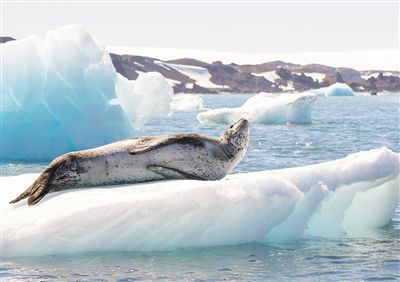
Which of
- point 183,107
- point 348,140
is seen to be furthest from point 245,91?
point 348,140

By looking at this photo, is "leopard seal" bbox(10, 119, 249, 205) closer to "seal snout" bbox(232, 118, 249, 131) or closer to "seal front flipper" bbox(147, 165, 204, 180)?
"seal front flipper" bbox(147, 165, 204, 180)

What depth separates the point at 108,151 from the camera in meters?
7.75

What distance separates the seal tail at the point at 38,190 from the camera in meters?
7.30

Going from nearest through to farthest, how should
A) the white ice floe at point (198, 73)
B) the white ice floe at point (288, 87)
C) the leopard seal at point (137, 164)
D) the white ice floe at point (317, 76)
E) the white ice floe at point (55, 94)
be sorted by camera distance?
the leopard seal at point (137, 164) → the white ice floe at point (55, 94) → the white ice floe at point (198, 73) → the white ice floe at point (288, 87) → the white ice floe at point (317, 76)

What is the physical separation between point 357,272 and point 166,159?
249 cm

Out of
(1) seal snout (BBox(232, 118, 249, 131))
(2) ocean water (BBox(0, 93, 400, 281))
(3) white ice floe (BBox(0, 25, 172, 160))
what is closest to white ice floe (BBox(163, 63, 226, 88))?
(3) white ice floe (BBox(0, 25, 172, 160))

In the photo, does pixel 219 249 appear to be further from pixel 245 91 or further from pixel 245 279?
pixel 245 91

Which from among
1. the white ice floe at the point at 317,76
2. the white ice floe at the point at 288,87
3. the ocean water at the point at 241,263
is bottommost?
the white ice floe at the point at 288,87

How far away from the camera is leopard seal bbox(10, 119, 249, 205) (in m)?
7.55

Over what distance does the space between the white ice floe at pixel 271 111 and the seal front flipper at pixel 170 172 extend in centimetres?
2141

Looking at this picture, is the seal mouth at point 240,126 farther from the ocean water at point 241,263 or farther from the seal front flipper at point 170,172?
the ocean water at point 241,263

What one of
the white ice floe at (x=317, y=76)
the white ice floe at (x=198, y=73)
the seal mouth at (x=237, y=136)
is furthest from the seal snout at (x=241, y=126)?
the white ice floe at (x=317, y=76)

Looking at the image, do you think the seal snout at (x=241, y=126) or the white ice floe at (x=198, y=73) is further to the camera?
the white ice floe at (x=198, y=73)

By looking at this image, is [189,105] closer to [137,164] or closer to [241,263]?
[137,164]
